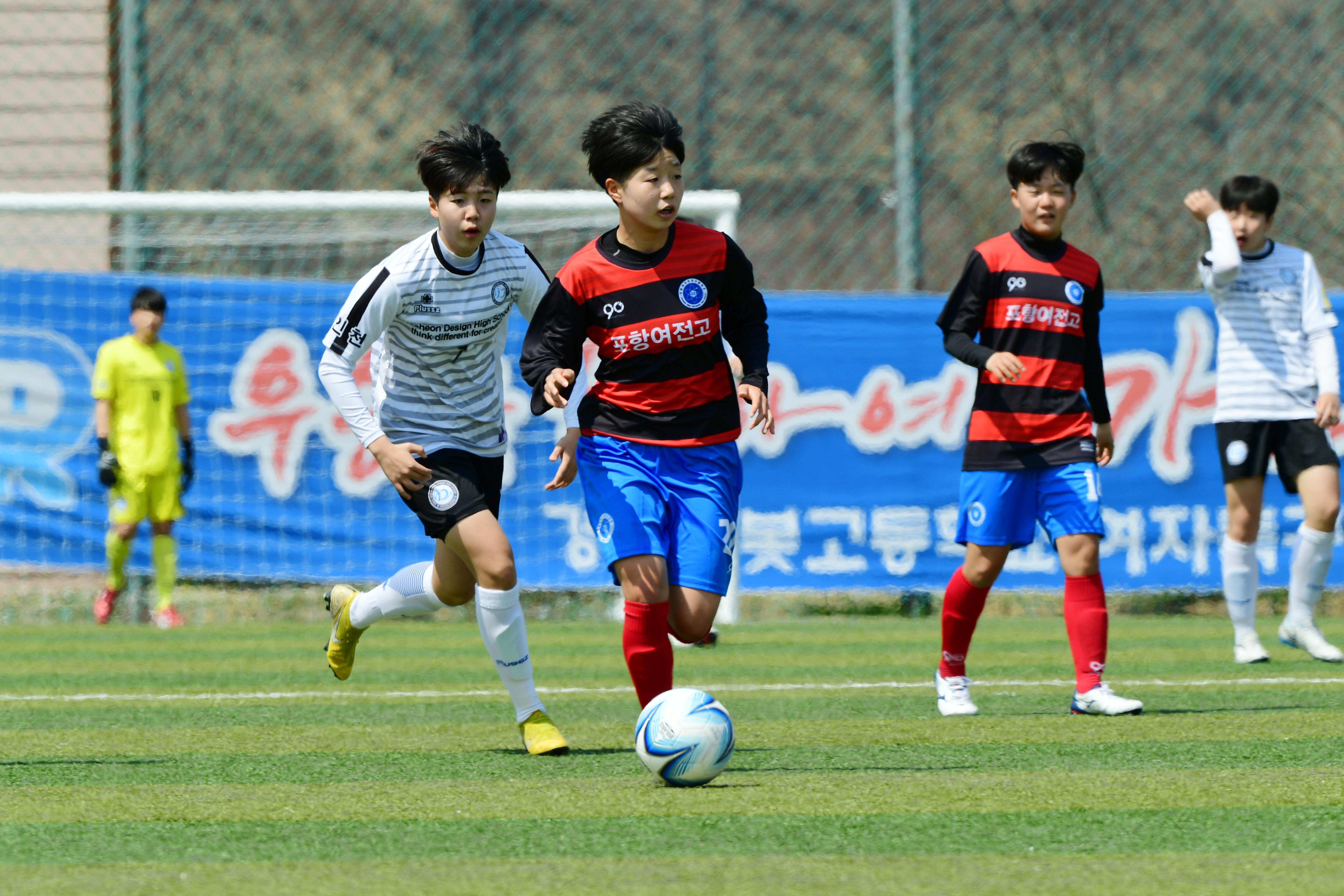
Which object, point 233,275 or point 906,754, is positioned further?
point 233,275

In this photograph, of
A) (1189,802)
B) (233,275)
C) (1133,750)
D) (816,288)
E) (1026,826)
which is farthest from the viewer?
(816,288)

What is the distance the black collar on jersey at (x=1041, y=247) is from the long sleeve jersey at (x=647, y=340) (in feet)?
5.05

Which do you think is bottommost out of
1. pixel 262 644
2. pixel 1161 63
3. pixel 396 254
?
pixel 262 644

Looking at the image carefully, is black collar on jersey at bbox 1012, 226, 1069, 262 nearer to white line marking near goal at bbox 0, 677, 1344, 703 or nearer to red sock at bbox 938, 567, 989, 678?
red sock at bbox 938, 567, 989, 678

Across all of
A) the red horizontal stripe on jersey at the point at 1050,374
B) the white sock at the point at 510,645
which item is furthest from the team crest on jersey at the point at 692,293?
the red horizontal stripe on jersey at the point at 1050,374

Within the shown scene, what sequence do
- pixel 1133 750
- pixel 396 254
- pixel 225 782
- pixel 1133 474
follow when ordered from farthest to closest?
pixel 1133 474, pixel 396 254, pixel 1133 750, pixel 225 782

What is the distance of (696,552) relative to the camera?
192 inches

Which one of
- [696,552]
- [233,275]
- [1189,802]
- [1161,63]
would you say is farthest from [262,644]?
[1161,63]

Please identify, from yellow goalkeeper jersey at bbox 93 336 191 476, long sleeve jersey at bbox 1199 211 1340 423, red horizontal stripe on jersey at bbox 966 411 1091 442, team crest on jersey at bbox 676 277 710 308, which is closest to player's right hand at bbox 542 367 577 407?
team crest on jersey at bbox 676 277 710 308

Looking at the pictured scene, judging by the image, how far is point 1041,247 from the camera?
6.13 m

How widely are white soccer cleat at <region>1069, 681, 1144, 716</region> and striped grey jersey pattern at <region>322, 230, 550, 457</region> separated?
7.31 feet

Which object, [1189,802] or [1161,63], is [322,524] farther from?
[1161,63]

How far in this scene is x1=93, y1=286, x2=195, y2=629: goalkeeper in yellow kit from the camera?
10.8 metres

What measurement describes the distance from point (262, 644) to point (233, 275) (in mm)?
3621
